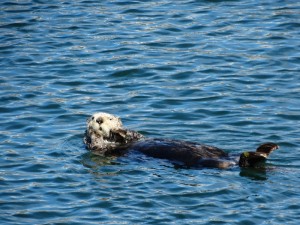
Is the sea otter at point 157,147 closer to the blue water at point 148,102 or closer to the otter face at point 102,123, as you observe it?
the otter face at point 102,123

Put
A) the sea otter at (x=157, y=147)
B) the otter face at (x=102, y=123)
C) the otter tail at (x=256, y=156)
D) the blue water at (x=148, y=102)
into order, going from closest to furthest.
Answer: the blue water at (x=148, y=102) → the otter tail at (x=256, y=156) → the sea otter at (x=157, y=147) → the otter face at (x=102, y=123)

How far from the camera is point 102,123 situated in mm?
10570

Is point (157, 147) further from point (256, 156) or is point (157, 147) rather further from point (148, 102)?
point (148, 102)

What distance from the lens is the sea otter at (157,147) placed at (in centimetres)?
905

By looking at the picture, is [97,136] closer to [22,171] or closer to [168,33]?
[22,171]

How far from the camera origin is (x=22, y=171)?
31.8 ft

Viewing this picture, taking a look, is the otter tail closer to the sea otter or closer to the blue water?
the sea otter

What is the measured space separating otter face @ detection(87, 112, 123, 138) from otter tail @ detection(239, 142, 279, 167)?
86.9 inches

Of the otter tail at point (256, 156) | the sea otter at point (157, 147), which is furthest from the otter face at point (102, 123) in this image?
the otter tail at point (256, 156)

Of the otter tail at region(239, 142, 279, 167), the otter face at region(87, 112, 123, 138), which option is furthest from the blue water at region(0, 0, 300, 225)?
the otter face at region(87, 112, 123, 138)

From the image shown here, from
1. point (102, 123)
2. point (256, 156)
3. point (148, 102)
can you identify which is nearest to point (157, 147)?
point (102, 123)

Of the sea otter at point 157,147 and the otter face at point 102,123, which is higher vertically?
the otter face at point 102,123

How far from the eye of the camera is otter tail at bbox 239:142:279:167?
8883mm

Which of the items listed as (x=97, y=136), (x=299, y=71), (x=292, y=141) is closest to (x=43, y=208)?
(x=97, y=136)
